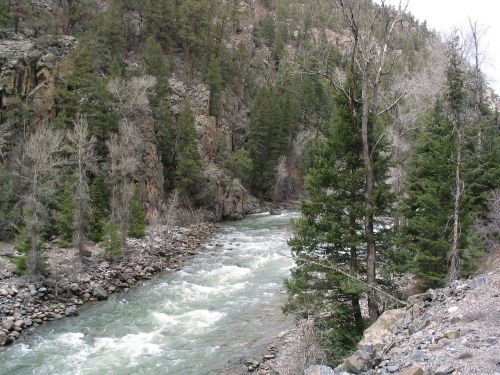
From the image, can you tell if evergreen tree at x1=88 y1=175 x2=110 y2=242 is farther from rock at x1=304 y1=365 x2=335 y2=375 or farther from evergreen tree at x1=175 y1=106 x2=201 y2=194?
rock at x1=304 y1=365 x2=335 y2=375

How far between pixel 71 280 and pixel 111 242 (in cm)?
421

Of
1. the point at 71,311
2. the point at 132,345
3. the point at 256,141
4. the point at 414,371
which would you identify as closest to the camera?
the point at 414,371

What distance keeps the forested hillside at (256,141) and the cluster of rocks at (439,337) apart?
4.89 feet

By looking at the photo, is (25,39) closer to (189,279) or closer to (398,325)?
(189,279)

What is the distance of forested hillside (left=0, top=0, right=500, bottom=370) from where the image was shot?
1271cm

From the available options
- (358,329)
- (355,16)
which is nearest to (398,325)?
(358,329)

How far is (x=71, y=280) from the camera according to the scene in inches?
891

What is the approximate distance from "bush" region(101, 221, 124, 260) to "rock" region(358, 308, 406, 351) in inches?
760

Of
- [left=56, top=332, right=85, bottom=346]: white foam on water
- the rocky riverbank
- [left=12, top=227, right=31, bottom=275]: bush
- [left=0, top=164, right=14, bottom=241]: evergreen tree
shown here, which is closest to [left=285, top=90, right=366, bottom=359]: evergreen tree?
[left=56, top=332, right=85, bottom=346]: white foam on water

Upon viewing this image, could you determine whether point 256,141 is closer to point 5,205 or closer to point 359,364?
point 5,205

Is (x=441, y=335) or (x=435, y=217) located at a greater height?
(x=435, y=217)

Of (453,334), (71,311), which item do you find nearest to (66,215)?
(71,311)

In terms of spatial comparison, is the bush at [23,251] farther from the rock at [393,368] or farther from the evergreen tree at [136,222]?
the rock at [393,368]

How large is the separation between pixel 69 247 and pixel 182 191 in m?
16.9
